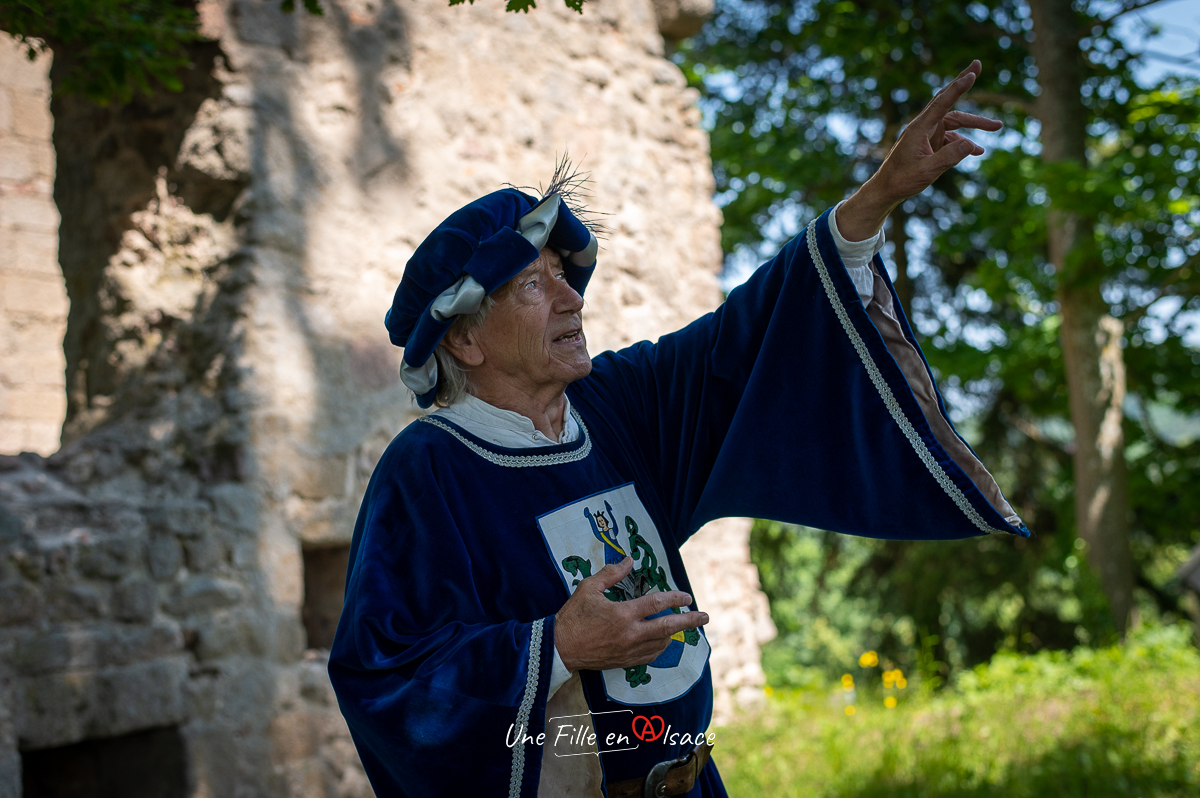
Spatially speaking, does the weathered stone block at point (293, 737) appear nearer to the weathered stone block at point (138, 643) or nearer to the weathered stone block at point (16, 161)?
the weathered stone block at point (138, 643)

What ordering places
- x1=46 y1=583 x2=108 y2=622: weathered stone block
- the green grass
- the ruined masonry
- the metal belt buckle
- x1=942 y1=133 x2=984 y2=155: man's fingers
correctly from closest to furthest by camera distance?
x1=942 y1=133 x2=984 y2=155: man's fingers → the metal belt buckle → x1=46 y1=583 x2=108 y2=622: weathered stone block → the ruined masonry → the green grass

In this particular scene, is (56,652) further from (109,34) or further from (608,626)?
(608,626)

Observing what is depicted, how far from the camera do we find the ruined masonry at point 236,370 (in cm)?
276

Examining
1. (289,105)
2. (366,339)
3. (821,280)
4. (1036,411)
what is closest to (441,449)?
(821,280)

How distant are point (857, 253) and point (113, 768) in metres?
2.73

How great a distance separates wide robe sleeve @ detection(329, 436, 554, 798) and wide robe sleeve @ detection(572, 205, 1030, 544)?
570 mm

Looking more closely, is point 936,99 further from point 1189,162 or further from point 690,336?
point 1189,162

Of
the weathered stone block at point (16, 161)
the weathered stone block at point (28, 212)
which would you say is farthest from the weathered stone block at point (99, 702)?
the weathered stone block at point (16, 161)

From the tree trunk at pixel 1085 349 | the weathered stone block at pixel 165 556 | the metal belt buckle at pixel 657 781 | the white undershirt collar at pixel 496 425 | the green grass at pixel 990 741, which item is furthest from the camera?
the tree trunk at pixel 1085 349

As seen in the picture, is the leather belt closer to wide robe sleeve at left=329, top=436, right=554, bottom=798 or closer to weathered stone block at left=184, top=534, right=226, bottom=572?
wide robe sleeve at left=329, top=436, right=554, bottom=798

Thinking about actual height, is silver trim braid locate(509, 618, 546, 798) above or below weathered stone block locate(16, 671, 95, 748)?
above

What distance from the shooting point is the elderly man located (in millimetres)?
1333

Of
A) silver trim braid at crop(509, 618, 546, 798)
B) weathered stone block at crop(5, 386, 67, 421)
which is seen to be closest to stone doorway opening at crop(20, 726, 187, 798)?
silver trim braid at crop(509, 618, 546, 798)

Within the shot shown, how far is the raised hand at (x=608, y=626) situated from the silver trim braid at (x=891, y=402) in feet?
1.89
